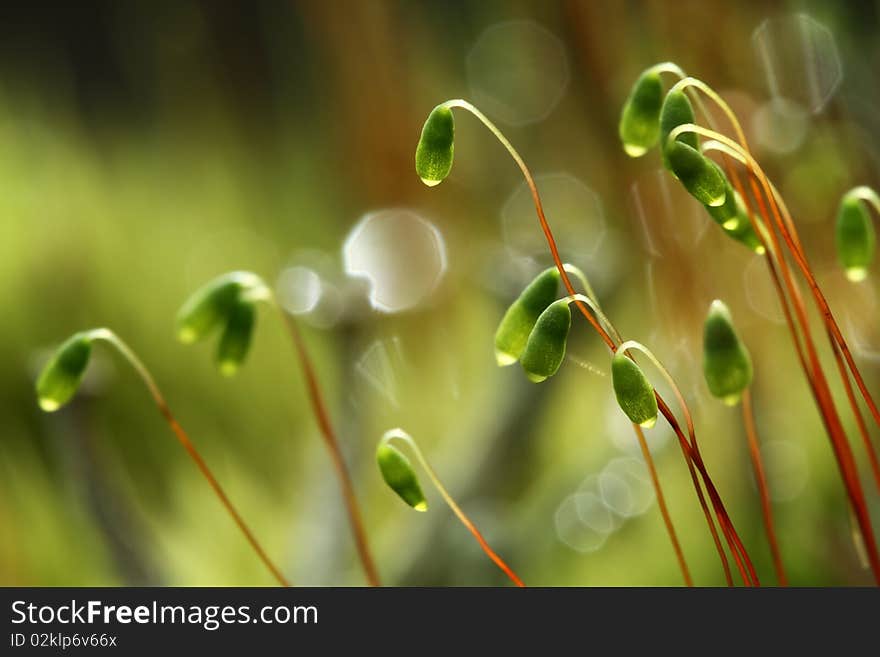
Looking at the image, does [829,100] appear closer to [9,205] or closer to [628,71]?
[628,71]

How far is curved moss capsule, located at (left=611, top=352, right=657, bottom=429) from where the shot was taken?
0.19 meters

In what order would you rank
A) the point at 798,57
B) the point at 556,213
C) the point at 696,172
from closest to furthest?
the point at 696,172 → the point at 798,57 → the point at 556,213

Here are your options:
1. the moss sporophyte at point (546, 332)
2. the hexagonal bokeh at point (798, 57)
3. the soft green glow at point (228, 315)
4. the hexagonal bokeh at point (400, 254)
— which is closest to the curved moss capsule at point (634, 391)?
the moss sporophyte at point (546, 332)

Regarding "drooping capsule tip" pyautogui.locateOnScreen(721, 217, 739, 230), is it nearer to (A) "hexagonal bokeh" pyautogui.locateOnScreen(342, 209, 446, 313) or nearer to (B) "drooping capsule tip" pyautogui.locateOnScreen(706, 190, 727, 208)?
(B) "drooping capsule tip" pyautogui.locateOnScreen(706, 190, 727, 208)

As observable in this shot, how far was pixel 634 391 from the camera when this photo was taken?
0.19m

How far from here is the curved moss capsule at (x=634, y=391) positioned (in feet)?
0.62

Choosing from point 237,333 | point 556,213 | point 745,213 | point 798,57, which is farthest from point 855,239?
point 556,213

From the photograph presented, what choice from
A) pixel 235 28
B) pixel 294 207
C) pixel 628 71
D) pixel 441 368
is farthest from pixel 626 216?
pixel 235 28

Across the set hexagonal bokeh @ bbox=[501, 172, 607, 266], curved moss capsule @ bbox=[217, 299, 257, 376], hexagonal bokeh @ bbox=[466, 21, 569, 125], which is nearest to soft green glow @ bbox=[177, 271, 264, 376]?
curved moss capsule @ bbox=[217, 299, 257, 376]

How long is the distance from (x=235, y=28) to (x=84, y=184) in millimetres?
199

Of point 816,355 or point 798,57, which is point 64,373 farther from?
point 798,57

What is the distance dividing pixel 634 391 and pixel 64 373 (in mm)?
145

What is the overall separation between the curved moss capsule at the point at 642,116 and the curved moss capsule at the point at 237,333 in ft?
0.36
